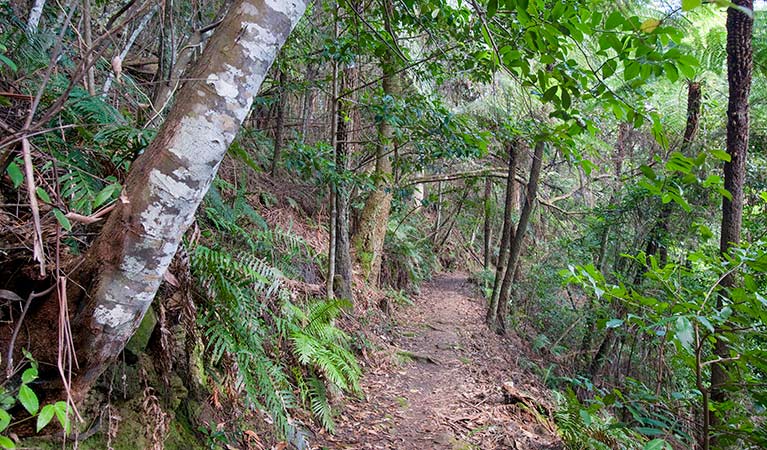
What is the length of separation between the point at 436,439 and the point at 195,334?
2.58 metres

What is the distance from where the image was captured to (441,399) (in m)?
5.23

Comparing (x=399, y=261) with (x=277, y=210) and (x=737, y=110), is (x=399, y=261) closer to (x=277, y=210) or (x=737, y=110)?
(x=277, y=210)

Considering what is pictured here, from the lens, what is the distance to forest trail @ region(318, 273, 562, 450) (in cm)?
411

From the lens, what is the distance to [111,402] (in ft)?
6.85

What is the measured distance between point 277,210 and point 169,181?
5.00 meters

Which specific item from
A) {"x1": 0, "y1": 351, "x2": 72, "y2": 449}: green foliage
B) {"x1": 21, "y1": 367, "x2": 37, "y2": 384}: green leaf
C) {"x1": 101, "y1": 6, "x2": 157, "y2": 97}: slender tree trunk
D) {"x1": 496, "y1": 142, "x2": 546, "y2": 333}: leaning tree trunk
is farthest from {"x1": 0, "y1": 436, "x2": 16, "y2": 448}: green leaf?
{"x1": 496, "y1": 142, "x2": 546, "y2": 333}: leaning tree trunk

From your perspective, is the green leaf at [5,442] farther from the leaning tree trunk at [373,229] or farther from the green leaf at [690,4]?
the leaning tree trunk at [373,229]

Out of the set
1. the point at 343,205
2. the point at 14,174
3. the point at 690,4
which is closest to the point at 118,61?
the point at 14,174

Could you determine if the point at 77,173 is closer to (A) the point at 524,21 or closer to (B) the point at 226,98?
(B) the point at 226,98

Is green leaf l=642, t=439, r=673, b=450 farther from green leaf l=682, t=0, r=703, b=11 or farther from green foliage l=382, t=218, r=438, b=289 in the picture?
green foliage l=382, t=218, r=438, b=289

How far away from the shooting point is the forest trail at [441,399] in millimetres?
4109

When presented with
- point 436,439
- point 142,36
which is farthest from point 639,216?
point 142,36

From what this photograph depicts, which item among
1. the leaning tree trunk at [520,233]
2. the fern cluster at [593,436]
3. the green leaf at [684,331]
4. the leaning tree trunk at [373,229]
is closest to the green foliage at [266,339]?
the fern cluster at [593,436]

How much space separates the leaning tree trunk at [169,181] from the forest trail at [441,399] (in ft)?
8.36
